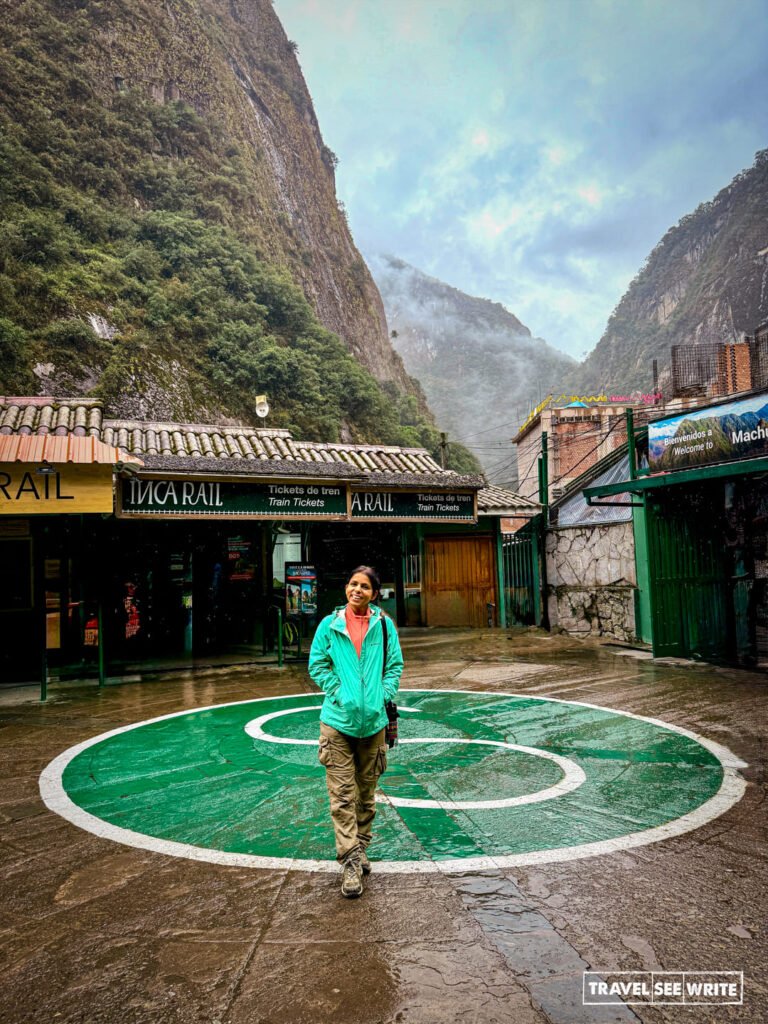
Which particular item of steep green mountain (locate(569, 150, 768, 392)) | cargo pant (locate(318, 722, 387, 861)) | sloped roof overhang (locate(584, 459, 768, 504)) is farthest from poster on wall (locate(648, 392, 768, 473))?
steep green mountain (locate(569, 150, 768, 392))

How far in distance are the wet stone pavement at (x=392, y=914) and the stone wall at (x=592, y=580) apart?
7.86 meters

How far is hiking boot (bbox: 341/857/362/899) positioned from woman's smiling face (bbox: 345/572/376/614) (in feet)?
4.40

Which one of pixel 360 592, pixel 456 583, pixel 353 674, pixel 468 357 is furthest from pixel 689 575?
pixel 468 357

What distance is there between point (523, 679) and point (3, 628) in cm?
850

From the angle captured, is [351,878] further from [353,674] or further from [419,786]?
[419,786]

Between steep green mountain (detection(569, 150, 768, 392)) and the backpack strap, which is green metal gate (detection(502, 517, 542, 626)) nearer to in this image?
the backpack strap

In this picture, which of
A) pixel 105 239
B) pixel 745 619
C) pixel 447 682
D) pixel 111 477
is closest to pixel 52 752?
pixel 111 477

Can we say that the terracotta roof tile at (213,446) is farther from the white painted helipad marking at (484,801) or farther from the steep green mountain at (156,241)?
the steep green mountain at (156,241)

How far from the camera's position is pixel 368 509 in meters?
12.2

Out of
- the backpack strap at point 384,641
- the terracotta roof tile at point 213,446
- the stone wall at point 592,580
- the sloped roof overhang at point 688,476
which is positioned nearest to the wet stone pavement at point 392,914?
the backpack strap at point 384,641

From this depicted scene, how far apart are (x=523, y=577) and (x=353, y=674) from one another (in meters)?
13.9

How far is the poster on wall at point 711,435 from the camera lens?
901cm

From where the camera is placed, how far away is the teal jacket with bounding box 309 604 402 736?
3.58m

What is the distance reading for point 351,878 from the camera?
10.8 feet
